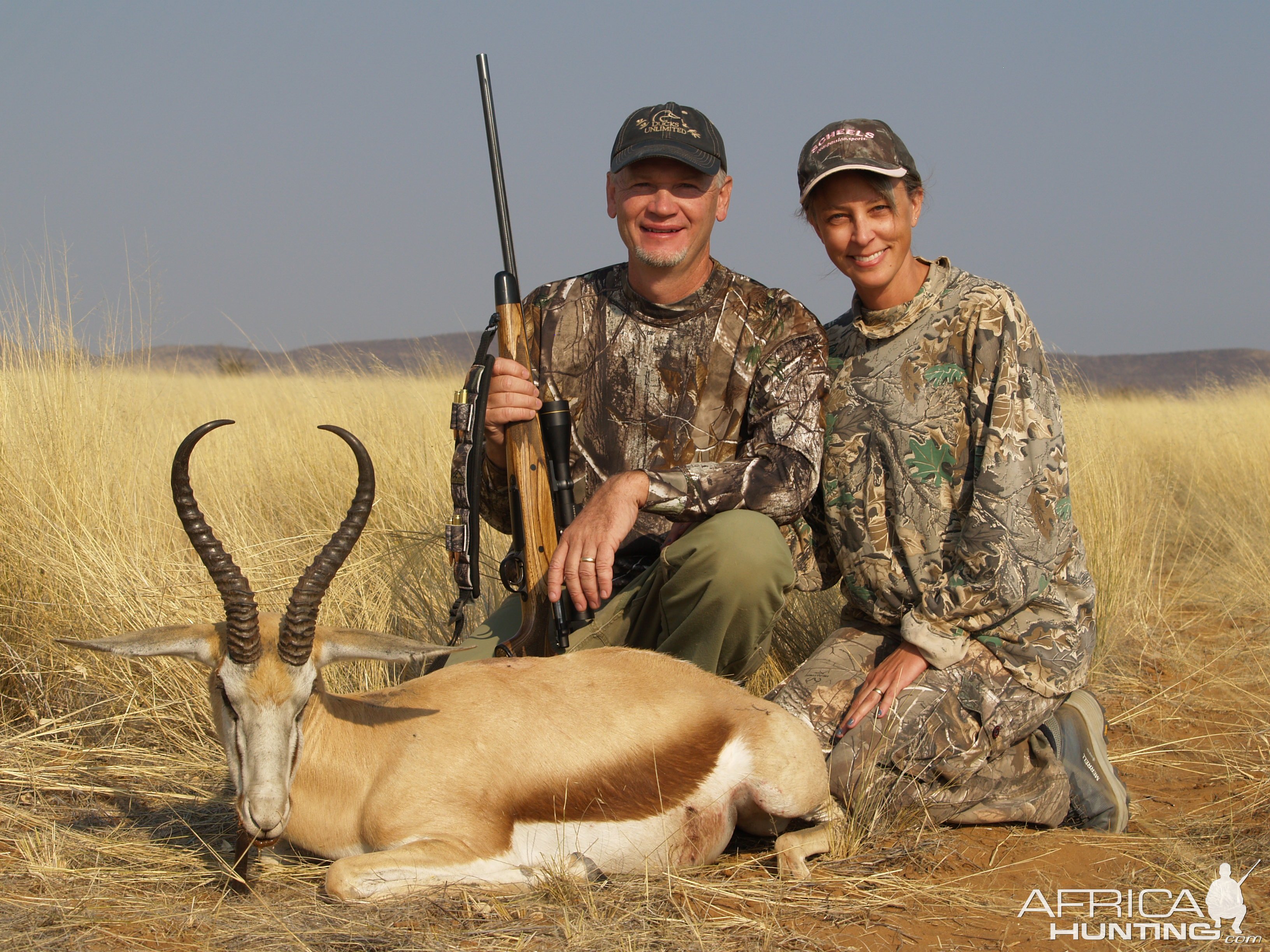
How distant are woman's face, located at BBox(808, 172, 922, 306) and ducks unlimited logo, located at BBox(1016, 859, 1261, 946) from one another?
247 cm

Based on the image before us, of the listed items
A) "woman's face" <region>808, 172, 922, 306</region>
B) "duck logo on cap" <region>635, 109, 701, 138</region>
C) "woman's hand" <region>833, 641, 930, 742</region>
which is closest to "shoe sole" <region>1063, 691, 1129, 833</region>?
"woman's hand" <region>833, 641, 930, 742</region>

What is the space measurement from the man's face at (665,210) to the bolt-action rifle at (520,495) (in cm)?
64

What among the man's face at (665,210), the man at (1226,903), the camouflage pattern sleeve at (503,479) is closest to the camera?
the man at (1226,903)

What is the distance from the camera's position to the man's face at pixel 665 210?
488 cm

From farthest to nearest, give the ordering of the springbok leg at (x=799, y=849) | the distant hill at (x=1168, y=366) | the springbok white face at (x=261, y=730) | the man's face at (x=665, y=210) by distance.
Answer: the distant hill at (x=1168, y=366) → the man's face at (x=665, y=210) → the springbok leg at (x=799, y=849) → the springbok white face at (x=261, y=730)

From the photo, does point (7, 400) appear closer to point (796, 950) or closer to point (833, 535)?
point (833, 535)

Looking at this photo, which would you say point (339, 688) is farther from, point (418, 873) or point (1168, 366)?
point (1168, 366)

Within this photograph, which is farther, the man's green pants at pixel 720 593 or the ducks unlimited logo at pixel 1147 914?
the man's green pants at pixel 720 593

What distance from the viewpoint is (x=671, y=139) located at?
189 inches

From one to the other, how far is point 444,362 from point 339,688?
10570 millimetres

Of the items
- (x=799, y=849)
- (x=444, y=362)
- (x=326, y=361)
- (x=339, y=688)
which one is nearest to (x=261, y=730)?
(x=799, y=849)

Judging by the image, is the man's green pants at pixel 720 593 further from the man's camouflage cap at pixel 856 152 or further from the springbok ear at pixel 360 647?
the man's camouflage cap at pixel 856 152

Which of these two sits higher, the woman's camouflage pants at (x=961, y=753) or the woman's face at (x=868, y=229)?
the woman's face at (x=868, y=229)

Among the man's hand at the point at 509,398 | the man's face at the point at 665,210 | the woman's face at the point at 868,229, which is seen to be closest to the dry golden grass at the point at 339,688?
the man's hand at the point at 509,398
